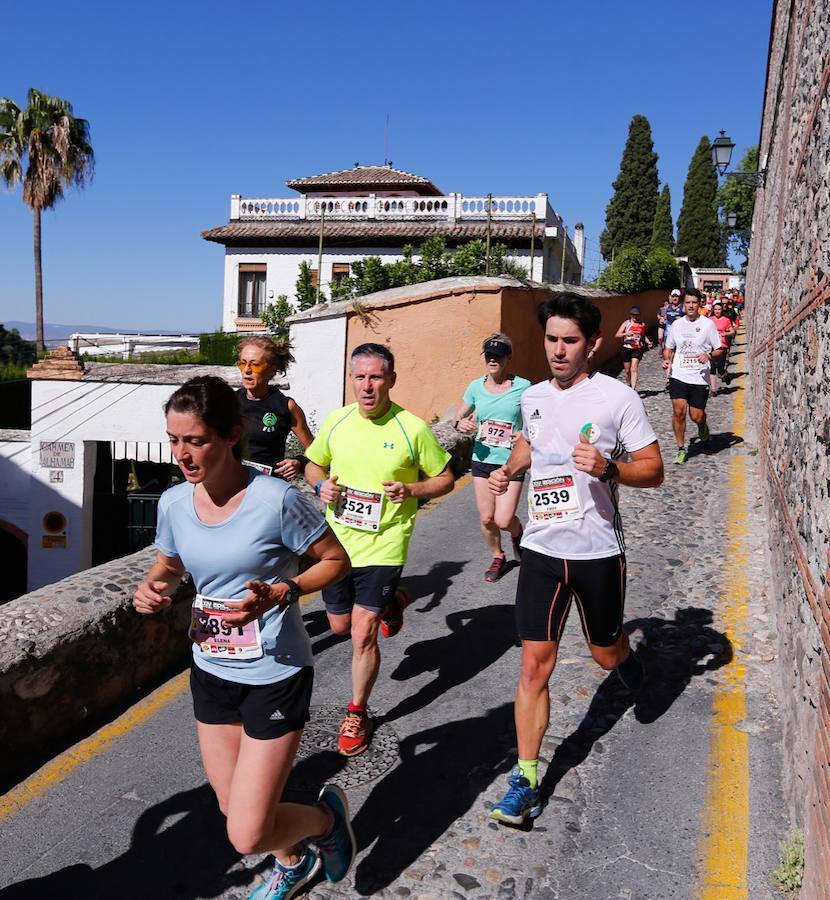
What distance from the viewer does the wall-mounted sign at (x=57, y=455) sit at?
19.4m

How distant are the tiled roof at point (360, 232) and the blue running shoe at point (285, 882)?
102ft

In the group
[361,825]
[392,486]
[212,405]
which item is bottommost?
[361,825]

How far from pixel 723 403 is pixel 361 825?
1481cm

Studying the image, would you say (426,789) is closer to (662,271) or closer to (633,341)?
(633,341)

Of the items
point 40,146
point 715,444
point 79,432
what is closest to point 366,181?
point 40,146

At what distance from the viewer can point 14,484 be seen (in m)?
20.3

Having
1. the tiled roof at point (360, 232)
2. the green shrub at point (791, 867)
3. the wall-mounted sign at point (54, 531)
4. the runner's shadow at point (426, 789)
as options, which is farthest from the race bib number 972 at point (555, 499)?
the tiled roof at point (360, 232)

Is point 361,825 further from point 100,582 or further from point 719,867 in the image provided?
point 100,582

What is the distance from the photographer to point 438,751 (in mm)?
4461

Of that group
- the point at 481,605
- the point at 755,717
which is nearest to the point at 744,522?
the point at 481,605

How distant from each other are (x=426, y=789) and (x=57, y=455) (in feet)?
56.6

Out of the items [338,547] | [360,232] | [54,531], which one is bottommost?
[54,531]

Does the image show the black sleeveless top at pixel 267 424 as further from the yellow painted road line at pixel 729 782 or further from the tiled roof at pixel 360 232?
the tiled roof at pixel 360 232

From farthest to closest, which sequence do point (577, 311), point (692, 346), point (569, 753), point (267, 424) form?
point (692, 346)
point (267, 424)
point (569, 753)
point (577, 311)
